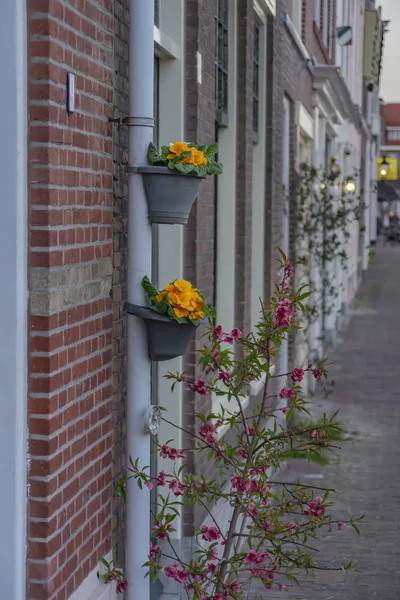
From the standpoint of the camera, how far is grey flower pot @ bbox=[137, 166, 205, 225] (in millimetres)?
4008

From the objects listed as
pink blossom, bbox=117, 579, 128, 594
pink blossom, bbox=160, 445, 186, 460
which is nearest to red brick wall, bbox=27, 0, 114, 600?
pink blossom, bbox=117, 579, 128, 594

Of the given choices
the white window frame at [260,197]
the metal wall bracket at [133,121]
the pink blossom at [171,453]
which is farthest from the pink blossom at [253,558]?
the white window frame at [260,197]

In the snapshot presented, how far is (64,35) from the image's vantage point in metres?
3.35

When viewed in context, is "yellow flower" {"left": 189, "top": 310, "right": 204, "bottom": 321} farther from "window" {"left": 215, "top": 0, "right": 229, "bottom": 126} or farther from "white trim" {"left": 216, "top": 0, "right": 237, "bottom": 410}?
"white trim" {"left": 216, "top": 0, "right": 237, "bottom": 410}

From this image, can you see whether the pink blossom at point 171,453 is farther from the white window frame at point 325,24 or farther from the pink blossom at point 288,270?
the white window frame at point 325,24

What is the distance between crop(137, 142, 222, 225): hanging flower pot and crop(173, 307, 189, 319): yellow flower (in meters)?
0.36

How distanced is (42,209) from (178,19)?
2.55 meters

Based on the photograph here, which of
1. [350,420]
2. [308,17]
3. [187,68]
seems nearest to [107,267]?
[187,68]

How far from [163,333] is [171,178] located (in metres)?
0.59
